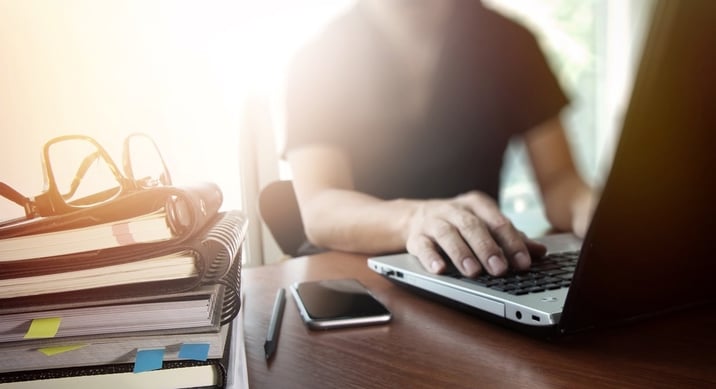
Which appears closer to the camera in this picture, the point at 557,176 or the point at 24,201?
the point at 24,201

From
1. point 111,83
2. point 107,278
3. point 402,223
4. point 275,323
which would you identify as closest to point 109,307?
point 107,278

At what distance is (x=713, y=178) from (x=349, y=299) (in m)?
0.27

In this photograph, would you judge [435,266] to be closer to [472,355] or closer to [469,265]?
[469,265]

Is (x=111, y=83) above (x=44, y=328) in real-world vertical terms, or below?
above

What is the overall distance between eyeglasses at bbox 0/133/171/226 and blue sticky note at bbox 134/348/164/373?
0.35ft

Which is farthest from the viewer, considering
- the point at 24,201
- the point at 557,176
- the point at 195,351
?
the point at 557,176

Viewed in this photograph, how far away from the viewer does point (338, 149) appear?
1.19m

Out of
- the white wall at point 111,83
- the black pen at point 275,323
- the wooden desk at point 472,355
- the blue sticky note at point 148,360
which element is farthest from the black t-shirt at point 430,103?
the blue sticky note at point 148,360

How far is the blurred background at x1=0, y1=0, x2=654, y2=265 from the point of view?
72 centimetres

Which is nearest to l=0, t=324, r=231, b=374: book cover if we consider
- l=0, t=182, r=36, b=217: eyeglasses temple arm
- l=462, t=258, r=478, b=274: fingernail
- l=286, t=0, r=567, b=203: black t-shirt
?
l=0, t=182, r=36, b=217: eyeglasses temple arm

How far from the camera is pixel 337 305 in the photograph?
432mm

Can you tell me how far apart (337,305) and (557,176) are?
0.93 m

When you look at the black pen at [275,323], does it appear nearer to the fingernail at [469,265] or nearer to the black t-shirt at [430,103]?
the fingernail at [469,265]

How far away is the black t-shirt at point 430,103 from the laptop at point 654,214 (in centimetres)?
84
